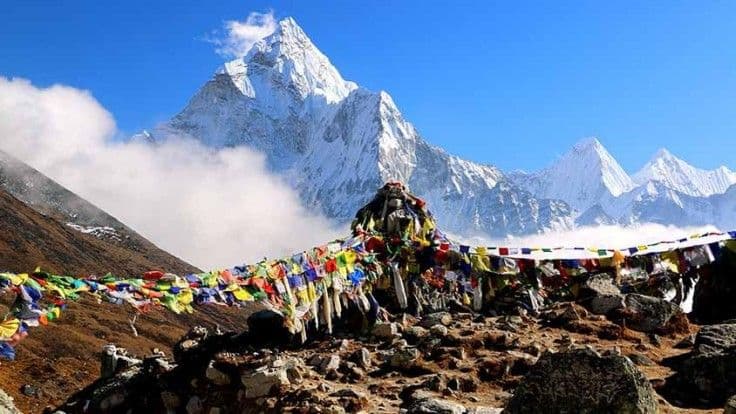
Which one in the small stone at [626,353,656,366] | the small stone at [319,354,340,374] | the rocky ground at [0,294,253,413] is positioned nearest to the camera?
the small stone at [626,353,656,366]

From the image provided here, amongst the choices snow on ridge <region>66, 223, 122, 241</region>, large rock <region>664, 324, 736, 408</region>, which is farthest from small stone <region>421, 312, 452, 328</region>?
snow on ridge <region>66, 223, 122, 241</region>

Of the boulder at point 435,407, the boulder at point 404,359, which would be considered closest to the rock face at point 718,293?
the boulder at point 404,359

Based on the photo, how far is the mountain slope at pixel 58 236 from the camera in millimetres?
90812

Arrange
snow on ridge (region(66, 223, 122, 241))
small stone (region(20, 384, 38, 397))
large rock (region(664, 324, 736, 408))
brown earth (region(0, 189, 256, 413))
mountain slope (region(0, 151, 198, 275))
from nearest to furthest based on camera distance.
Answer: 1. large rock (region(664, 324, 736, 408))
2. small stone (region(20, 384, 38, 397))
3. brown earth (region(0, 189, 256, 413))
4. mountain slope (region(0, 151, 198, 275))
5. snow on ridge (region(66, 223, 122, 241))

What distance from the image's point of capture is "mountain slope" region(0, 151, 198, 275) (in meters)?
90.8

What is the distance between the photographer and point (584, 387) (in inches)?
301

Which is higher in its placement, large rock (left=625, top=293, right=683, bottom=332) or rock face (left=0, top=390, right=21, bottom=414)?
large rock (left=625, top=293, right=683, bottom=332)

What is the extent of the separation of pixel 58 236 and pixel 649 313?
105018 mm

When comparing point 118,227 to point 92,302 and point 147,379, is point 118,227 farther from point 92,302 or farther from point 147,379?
point 147,379

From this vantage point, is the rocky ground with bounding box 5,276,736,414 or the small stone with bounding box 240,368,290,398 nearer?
the rocky ground with bounding box 5,276,736,414

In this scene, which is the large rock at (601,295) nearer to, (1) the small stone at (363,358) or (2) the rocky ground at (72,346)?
(1) the small stone at (363,358)

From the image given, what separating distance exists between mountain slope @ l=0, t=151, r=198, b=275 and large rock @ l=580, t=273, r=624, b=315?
74750mm

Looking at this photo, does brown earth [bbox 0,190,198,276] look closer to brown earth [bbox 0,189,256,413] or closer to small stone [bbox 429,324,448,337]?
brown earth [bbox 0,189,256,413]

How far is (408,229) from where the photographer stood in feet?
57.7
